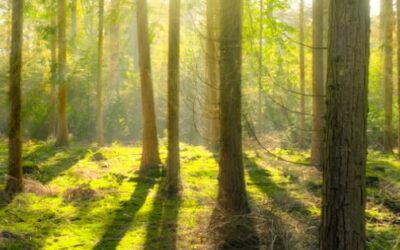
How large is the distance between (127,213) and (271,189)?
408 cm

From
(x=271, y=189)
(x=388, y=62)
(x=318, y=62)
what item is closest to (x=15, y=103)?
(x=271, y=189)

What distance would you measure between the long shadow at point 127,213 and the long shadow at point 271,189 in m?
2.85

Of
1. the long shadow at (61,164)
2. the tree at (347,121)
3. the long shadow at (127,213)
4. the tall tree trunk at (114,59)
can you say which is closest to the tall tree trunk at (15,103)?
the long shadow at (61,164)

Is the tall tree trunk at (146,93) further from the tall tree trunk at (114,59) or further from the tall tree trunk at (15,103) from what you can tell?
the tall tree trunk at (114,59)

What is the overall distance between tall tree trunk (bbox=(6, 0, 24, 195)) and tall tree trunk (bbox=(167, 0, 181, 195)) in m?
3.33

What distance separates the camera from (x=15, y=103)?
33.8ft

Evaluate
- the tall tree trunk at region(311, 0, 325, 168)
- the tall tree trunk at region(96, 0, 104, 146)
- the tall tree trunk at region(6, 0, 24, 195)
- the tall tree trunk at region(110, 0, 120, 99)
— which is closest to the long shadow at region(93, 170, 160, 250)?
the tall tree trunk at region(6, 0, 24, 195)

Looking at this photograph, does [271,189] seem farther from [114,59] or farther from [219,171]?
[114,59]

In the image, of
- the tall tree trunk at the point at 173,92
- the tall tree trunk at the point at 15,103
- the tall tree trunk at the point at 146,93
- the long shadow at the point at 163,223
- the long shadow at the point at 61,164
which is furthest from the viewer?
the long shadow at the point at 61,164

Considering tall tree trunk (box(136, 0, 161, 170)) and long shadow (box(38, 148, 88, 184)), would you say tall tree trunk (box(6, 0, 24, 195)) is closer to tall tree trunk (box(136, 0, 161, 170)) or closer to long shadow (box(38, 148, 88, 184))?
long shadow (box(38, 148, 88, 184))

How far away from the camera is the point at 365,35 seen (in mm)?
4512

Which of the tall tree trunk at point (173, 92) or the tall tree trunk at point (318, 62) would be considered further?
the tall tree trunk at point (318, 62)

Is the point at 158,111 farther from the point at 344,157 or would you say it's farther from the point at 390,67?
the point at 344,157

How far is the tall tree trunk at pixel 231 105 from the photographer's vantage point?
8.48m
